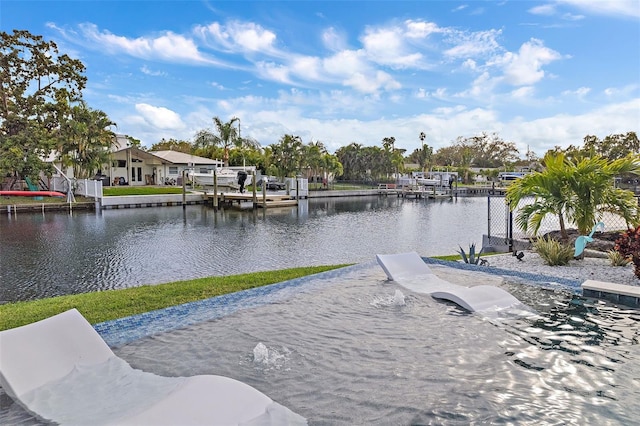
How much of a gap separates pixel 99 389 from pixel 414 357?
2867 mm

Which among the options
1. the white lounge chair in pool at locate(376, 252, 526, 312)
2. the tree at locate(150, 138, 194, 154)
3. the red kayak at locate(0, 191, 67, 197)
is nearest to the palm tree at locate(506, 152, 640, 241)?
the white lounge chair in pool at locate(376, 252, 526, 312)

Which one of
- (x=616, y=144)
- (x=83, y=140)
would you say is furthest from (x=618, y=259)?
(x=616, y=144)

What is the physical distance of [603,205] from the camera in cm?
859

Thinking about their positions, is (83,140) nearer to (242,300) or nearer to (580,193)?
(242,300)

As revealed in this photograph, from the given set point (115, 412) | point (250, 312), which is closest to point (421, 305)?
point (250, 312)

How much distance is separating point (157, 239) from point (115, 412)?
12553 millimetres

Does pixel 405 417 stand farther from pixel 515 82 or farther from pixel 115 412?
pixel 515 82

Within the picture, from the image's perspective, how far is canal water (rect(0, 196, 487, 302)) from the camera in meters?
9.38

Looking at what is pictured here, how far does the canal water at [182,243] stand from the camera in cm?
938

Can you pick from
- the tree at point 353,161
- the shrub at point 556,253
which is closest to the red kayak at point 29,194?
the shrub at point 556,253

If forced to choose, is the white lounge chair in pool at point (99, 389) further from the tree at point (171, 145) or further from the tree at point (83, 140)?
A: the tree at point (171, 145)

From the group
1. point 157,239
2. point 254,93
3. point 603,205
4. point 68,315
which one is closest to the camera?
point 68,315

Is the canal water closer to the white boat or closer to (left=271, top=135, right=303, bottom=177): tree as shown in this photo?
the white boat

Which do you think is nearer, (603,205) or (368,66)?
(603,205)
